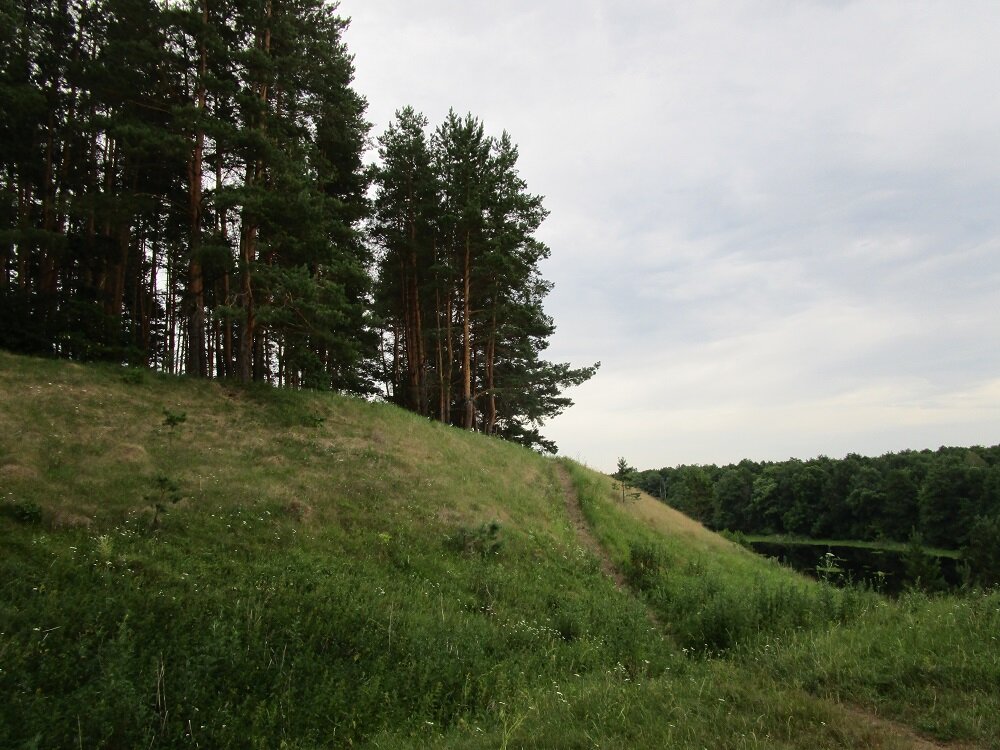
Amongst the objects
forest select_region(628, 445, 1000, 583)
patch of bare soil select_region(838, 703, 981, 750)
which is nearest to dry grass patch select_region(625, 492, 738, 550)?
patch of bare soil select_region(838, 703, 981, 750)

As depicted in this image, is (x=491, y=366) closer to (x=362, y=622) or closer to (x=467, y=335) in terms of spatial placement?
(x=467, y=335)

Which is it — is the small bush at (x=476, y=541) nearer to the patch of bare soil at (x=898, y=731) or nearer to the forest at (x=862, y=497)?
the patch of bare soil at (x=898, y=731)

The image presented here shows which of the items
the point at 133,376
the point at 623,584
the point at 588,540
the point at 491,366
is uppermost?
the point at 491,366

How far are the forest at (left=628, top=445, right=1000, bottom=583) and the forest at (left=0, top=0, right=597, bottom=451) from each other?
160ft

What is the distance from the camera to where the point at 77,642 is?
5449 millimetres

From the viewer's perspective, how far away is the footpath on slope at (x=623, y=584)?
367cm

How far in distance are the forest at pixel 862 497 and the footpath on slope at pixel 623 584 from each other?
151 feet

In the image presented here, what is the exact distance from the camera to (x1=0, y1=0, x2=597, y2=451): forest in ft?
51.1

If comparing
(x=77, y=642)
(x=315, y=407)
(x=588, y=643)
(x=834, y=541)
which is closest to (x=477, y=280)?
(x=315, y=407)

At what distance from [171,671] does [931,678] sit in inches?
293

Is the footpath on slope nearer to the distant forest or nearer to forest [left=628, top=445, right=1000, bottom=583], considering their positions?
forest [left=628, top=445, right=1000, bottom=583]

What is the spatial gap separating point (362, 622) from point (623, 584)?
7592 millimetres

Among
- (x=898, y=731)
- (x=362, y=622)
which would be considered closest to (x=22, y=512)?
(x=362, y=622)

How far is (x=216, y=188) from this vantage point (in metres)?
16.3
